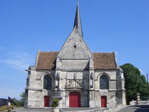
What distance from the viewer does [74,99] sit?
109 ft

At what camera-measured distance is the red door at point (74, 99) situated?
3316 centimetres

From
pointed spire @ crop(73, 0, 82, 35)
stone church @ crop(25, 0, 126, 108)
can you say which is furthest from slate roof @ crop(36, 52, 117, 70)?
pointed spire @ crop(73, 0, 82, 35)

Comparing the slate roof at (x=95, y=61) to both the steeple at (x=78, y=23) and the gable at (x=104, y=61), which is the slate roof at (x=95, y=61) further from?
the steeple at (x=78, y=23)

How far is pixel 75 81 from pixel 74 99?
7.94ft

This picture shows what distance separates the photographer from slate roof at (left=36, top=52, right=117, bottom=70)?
3444 centimetres

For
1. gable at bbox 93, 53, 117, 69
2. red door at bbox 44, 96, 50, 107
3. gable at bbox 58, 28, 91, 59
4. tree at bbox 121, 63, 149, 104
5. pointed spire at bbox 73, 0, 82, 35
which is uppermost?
pointed spire at bbox 73, 0, 82, 35

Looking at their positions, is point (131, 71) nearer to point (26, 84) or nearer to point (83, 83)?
point (83, 83)

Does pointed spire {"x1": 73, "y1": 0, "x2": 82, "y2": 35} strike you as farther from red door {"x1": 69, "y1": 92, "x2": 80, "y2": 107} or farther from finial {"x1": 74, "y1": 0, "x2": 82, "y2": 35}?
red door {"x1": 69, "y1": 92, "x2": 80, "y2": 107}

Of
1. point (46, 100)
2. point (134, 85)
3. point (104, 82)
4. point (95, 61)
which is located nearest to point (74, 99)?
point (46, 100)

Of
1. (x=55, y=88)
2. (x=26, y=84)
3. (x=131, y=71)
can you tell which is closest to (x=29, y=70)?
(x=26, y=84)

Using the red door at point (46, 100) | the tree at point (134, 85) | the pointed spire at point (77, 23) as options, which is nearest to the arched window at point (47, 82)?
the red door at point (46, 100)

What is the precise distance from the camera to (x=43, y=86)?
34.1 meters

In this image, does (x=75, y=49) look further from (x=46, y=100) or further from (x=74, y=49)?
(x=46, y=100)

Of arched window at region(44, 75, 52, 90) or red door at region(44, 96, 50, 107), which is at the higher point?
arched window at region(44, 75, 52, 90)
